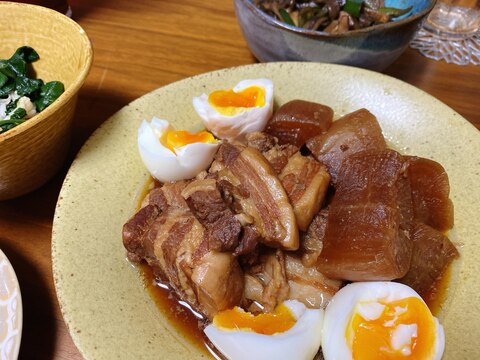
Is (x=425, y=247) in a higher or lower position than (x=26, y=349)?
higher

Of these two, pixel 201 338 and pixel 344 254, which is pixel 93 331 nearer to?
pixel 201 338

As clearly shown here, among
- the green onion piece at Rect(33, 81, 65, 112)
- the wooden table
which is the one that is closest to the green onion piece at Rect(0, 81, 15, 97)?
the green onion piece at Rect(33, 81, 65, 112)

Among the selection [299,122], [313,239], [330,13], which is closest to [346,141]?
[299,122]

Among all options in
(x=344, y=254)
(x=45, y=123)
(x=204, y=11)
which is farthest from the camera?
(x=204, y=11)

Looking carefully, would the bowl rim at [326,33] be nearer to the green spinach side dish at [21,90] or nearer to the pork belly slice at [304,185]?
the pork belly slice at [304,185]

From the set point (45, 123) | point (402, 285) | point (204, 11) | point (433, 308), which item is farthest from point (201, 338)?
point (204, 11)

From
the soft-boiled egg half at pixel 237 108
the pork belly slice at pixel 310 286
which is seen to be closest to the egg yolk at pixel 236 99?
the soft-boiled egg half at pixel 237 108
